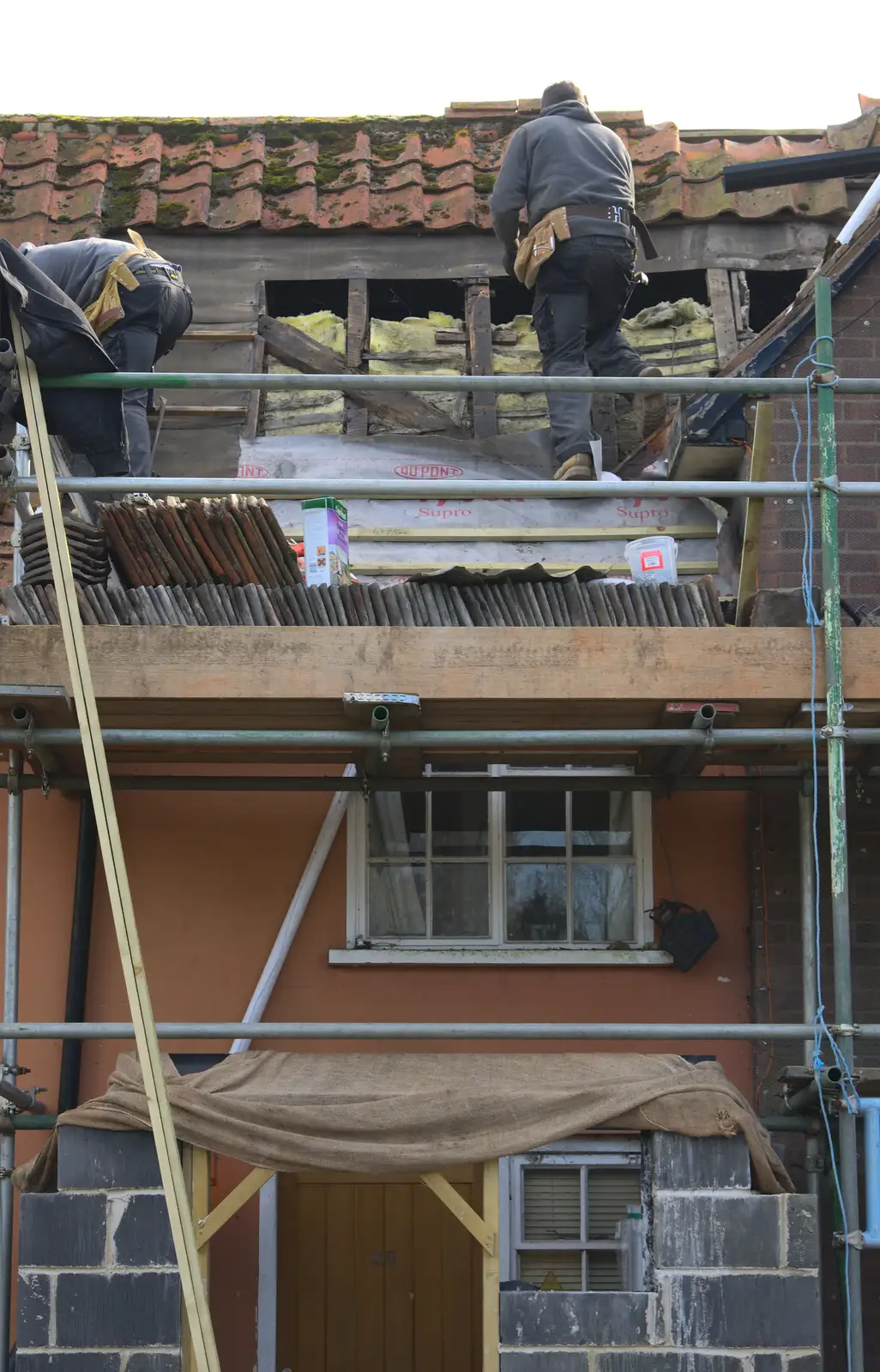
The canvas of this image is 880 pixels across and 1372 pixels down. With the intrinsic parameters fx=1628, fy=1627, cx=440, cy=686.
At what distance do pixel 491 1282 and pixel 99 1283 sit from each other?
142cm

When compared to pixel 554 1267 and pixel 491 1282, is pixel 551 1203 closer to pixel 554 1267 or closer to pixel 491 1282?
pixel 554 1267

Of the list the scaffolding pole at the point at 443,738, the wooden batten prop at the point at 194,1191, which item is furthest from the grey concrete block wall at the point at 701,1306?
the scaffolding pole at the point at 443,738

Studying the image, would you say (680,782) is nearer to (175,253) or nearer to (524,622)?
(524,622)

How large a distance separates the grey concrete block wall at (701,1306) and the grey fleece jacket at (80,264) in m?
5.03

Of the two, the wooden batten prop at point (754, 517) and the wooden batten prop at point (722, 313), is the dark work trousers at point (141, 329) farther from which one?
the wooden batten prop at point (722, 313)

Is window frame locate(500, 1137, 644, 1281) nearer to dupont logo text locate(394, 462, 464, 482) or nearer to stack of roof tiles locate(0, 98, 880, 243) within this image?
dupont logo text locate(394, 462, 464, 482)

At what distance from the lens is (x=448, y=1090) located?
6.03m

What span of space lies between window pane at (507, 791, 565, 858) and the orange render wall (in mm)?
509

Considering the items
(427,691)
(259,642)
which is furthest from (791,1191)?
(259,642)

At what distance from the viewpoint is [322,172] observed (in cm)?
1077

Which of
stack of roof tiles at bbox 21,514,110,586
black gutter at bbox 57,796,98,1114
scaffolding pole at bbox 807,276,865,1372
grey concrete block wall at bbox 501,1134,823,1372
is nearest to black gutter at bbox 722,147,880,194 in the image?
scaffolding pole at bbox 807,276,865,1372

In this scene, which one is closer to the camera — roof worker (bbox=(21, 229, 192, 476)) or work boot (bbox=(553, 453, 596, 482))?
roof worker (bbox=(21, 229, 192, 476))

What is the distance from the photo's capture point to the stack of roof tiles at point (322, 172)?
403 inches

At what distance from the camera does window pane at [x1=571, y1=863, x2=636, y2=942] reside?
314 inches
